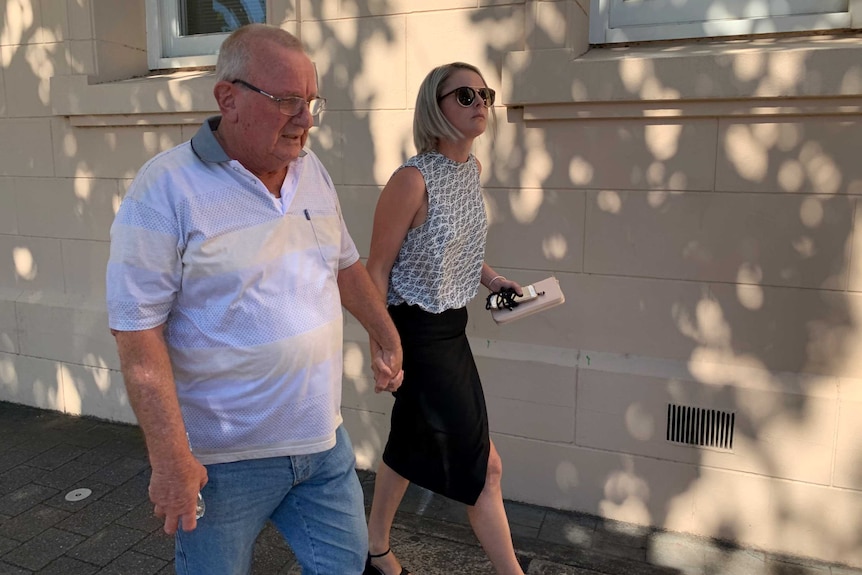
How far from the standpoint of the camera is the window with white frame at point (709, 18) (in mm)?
2996

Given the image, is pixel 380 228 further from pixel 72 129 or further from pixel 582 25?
pixel 72 129

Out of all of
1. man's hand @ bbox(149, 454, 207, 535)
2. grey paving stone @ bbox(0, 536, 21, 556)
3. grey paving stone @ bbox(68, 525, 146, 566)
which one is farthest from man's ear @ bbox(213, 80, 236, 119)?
grey paving stone @ bbox(0, 536, 21, 556)

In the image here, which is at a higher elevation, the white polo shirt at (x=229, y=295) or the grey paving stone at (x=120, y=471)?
the white polo shirt at (x=229, y=295)

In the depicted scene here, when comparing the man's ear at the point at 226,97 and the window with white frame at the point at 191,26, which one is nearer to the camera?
the man's ear at the point at 226,97

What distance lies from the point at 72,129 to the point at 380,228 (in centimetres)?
299

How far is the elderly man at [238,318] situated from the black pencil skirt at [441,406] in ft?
1.98

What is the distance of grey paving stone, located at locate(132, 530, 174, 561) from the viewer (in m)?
3.09

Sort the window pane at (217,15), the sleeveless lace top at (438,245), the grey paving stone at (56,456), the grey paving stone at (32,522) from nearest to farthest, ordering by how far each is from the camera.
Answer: the sleeveless lace top at (438,245), the grey paving stone at (32,522), the grey paving stone at (56,456), the window pane at (217,15)

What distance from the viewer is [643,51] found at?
10.5 feet

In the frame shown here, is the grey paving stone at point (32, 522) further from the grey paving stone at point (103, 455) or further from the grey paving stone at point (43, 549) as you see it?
the grey paving stone at point (103, 455)

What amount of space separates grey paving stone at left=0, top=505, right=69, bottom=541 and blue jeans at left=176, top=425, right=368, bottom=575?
1912 millimetres

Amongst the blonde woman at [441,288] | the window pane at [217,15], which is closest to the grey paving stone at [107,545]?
the blonde woman at [441,288]

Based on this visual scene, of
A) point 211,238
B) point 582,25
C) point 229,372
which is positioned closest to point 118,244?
point 211,238

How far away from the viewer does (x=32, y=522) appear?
3359 mm
